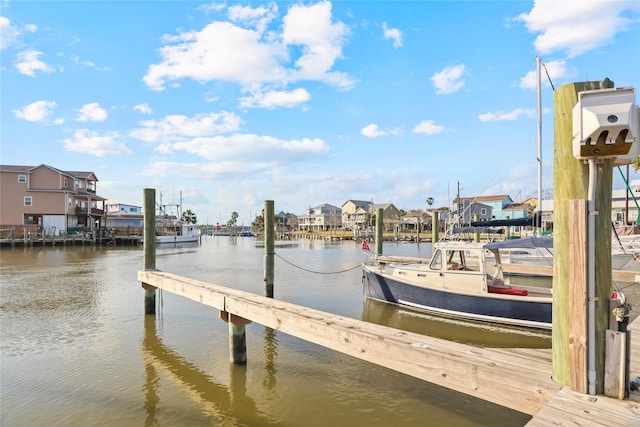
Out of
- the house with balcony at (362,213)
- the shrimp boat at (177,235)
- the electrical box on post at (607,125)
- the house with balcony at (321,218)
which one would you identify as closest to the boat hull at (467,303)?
the electrical box on post at (607,125)

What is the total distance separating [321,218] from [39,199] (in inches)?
2739

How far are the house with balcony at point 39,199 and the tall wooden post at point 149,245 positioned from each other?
4368cm

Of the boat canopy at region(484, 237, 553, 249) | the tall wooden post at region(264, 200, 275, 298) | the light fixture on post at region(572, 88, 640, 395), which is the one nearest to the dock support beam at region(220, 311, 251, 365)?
the tall wooden post at region(264, 200, 275, 298)

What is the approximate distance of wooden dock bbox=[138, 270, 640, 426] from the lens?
291cm

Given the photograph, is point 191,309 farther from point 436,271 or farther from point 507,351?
point 507,351

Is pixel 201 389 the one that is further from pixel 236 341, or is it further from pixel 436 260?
pixel 436 260

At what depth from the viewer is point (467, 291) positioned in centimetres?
1084

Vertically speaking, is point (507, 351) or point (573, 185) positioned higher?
point (573, 185)

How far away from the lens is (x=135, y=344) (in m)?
9.20

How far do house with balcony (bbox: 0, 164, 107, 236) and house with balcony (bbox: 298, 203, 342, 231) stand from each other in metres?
62.6

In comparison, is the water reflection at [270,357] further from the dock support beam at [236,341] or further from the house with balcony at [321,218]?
the house with balcony at [321,218]

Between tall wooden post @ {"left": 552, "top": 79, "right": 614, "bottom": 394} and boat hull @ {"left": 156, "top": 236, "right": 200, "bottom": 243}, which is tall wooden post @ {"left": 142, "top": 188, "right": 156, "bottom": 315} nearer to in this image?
tall wooden post @ {"left": 552, "top": 79, "right": 614, "bottom": 394}

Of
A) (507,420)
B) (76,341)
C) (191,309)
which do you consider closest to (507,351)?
(507,420)

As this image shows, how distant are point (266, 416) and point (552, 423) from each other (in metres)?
4.26
